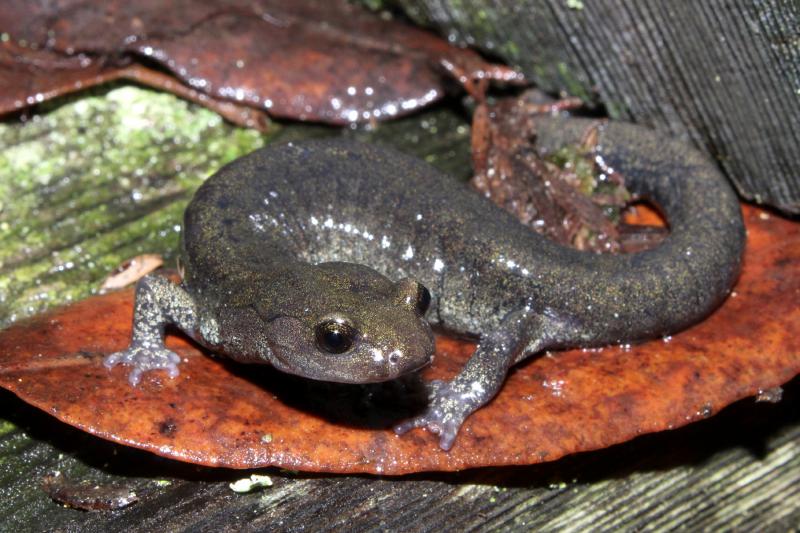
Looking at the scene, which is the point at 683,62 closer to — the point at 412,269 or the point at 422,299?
the point at 412,269

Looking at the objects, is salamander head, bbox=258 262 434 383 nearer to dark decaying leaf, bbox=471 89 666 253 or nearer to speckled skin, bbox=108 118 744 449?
speckled skin, bbox=108 118 744 449

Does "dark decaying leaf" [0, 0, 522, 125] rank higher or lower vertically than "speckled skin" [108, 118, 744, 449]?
higher

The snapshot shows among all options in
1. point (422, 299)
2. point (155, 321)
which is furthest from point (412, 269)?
point (155, 321)

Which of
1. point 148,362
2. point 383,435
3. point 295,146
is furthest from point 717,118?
point 148,362

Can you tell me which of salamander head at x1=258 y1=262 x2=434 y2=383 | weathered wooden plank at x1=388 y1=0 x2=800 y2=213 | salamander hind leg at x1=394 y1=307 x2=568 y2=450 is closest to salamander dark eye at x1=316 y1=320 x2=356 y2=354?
salamander head at x1=258 y1=262 x2=434 y2=383

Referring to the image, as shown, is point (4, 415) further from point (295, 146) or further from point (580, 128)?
point (580, 128)

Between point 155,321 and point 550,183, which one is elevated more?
point 550,183
